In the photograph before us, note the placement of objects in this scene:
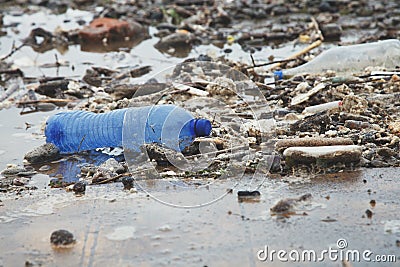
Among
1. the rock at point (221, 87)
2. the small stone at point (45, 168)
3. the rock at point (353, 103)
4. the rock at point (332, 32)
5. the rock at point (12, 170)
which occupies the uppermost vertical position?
the rock at point (353, 103)

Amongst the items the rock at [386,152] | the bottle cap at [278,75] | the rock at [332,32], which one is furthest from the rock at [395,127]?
the rock at [332,32]

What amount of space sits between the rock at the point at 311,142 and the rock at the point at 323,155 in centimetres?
14

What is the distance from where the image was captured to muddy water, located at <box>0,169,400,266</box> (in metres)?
3.49

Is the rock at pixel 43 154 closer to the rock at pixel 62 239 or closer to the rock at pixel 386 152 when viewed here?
the rock at pixel 62 239

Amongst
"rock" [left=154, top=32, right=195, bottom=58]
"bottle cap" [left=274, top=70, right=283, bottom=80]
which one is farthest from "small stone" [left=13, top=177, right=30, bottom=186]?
"rock" [left=154, top=32, right=195, bottom=58]

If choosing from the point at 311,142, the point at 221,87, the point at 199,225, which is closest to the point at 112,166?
the point at 199,225

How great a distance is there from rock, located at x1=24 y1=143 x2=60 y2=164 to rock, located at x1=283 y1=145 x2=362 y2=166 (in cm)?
169

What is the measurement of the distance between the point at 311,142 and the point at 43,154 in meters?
1.85

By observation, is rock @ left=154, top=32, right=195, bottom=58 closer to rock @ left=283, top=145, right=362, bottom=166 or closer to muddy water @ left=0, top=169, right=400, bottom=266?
rock @ left=283, top=145, right=362, bottom=166

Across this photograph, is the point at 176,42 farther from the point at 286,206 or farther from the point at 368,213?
the point at 368,213

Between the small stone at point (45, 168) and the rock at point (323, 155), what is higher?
the rock at point (323, 155)

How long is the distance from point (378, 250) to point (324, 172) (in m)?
1.10

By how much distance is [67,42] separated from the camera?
10.6m

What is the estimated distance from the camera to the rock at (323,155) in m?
4.52
